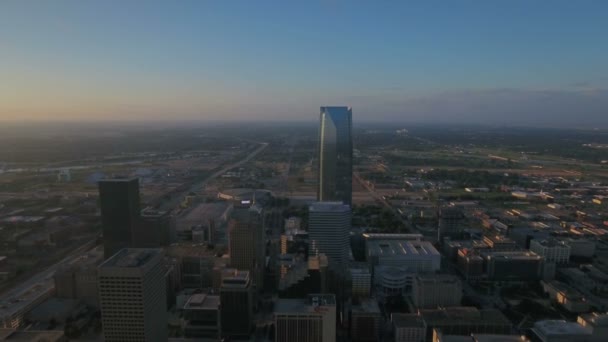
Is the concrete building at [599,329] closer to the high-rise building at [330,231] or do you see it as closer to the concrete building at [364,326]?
the concrete building at [364,326]

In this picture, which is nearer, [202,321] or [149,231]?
[202,321]

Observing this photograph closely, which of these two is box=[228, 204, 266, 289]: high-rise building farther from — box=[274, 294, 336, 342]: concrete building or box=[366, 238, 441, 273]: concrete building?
box=[274, 294, 336, 342]: concrete building

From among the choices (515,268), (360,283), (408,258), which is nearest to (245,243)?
(360,283)

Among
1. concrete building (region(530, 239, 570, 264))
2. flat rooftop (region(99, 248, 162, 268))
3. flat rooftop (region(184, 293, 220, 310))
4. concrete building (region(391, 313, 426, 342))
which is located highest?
flat rooftop (region(99, 248, 162, 268))

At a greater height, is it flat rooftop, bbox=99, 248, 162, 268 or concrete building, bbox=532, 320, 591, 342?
flat rooftop, bbox=99, 248, 162, 268

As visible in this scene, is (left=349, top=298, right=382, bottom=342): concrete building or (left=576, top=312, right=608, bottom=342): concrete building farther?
(left=349, top=298, right=382, bottom=342): concrete building

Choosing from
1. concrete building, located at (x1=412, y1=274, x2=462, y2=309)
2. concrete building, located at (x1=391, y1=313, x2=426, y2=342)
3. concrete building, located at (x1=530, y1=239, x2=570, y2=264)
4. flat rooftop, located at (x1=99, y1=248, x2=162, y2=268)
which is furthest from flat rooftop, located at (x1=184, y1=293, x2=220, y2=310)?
concrete building, located at (x1=530, y1=239, x2=570, y2=264)

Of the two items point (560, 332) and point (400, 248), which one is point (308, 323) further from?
point (400, 248)

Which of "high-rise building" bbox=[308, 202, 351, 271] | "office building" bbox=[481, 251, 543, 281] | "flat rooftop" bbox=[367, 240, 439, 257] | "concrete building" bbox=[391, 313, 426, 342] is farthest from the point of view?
"flat rooftop" bbox=[367, 240, 439, 257]
